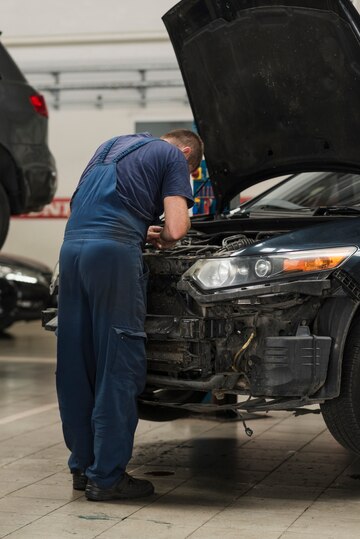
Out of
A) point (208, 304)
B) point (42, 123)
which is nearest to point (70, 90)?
point (42, 123)

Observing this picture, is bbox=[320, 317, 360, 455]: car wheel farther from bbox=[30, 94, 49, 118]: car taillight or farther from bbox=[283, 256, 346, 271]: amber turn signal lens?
bbox=[30, 94, 49, 118]: car taillight

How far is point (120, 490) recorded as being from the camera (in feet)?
15.7

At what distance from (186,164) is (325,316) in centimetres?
91

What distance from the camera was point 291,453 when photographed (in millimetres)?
5918

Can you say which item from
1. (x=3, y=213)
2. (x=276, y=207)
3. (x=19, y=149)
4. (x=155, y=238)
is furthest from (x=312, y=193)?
(x=19, y=149)

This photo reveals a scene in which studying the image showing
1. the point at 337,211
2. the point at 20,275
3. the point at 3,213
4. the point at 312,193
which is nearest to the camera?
the point at 337,211

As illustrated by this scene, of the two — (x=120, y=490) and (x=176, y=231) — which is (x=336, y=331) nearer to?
(x=176, y=231)

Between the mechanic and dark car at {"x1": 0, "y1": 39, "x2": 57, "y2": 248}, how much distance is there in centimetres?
471

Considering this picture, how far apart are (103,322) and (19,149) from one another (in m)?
5.15

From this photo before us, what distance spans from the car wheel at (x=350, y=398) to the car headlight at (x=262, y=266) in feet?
1.09

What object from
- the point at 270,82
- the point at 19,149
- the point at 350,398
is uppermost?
the point at 19,149

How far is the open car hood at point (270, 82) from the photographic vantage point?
5246 mm

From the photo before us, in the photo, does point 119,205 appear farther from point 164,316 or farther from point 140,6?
point 140,6

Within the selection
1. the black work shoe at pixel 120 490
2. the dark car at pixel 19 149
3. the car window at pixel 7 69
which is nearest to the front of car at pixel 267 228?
the black work shoe at pixel 120 490
